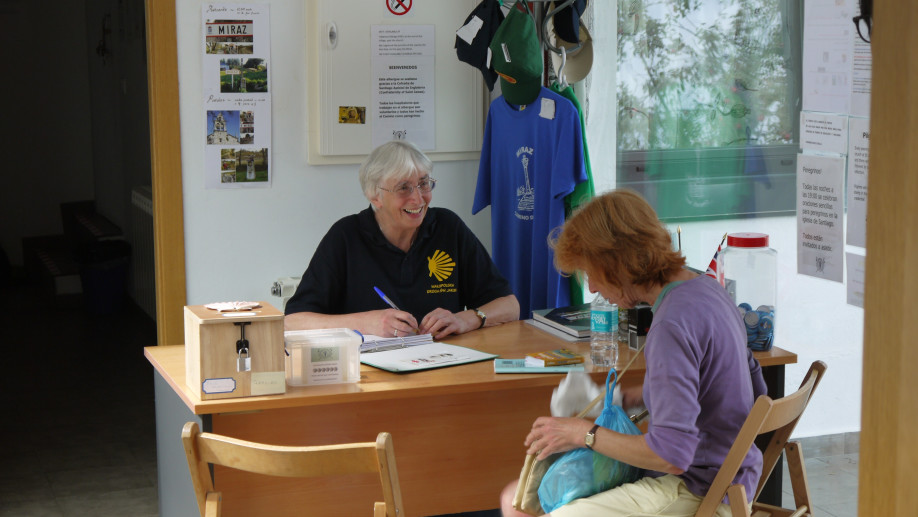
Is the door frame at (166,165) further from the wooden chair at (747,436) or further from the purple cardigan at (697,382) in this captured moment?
Result: the wooden chair at (747,436)

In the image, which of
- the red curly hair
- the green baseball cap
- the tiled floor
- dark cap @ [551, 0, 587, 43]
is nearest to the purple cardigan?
the red curly hair

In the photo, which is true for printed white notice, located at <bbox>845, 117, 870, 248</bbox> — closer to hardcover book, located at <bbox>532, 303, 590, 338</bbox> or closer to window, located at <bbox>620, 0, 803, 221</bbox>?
window, located at <bbox>620, 0, 803, 221</bbox>

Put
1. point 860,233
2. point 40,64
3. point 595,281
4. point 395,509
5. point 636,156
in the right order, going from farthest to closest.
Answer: point 40,64, point 636,156, point 860,233, point 595,281, point 395,509

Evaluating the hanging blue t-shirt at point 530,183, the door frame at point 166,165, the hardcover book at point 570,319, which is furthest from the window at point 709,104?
the door frame at point 166,165

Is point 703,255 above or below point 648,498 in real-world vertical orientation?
above

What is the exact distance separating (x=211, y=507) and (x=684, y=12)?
2.77 meters

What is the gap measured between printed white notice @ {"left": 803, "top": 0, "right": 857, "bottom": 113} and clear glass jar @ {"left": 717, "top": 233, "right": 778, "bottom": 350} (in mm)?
526

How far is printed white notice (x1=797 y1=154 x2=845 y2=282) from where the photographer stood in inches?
124

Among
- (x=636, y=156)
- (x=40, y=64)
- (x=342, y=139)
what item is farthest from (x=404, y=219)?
(x=40, y=64)

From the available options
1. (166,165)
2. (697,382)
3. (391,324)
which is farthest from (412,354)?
(166,165)

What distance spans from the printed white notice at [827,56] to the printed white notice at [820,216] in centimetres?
19

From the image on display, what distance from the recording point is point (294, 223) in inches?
170

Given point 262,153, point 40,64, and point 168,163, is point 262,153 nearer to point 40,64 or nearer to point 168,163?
point 168,163

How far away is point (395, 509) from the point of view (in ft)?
6.98
